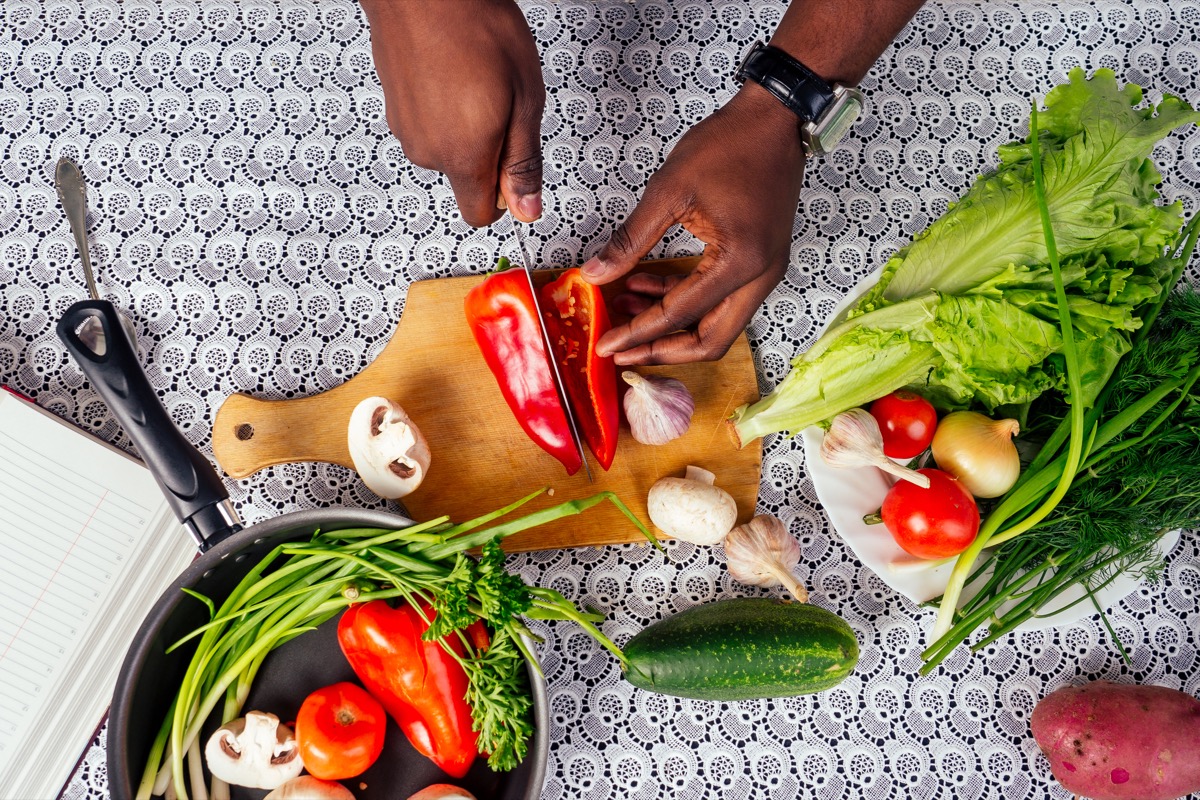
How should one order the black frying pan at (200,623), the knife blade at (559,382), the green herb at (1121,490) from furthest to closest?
the knife blade at (559,382) < the green herb at (1121,490) < the black frying pan at (200,623)

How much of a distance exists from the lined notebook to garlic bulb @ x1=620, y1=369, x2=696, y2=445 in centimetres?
71

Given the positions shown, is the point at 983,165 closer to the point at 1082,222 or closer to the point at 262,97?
the point at 1082,222

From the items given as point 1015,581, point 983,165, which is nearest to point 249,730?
point 1015,581

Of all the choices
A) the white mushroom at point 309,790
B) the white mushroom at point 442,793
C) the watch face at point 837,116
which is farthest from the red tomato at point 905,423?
the white mushroom at point 309,790

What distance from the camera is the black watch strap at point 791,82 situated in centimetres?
101

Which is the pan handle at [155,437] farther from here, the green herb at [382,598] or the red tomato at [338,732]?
the red tomato at [338,732]

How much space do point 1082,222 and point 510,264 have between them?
815mm

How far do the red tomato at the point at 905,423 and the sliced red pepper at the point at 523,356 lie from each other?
0.46 meters

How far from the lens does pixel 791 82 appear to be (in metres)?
1.01

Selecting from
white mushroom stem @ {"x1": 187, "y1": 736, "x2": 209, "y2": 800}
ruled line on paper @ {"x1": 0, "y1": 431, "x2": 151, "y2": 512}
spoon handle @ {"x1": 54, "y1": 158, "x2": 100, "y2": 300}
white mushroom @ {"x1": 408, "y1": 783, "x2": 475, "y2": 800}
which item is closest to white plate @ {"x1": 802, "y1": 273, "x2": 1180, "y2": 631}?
white mushroom @ {"x1": 408, "y1": 783, "x2": 475, "y2": 800}

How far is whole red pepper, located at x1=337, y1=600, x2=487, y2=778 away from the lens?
1.02m

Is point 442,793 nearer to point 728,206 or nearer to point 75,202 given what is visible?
point 728,206

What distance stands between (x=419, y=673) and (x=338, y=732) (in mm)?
130

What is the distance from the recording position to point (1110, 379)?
1104 millimetres
